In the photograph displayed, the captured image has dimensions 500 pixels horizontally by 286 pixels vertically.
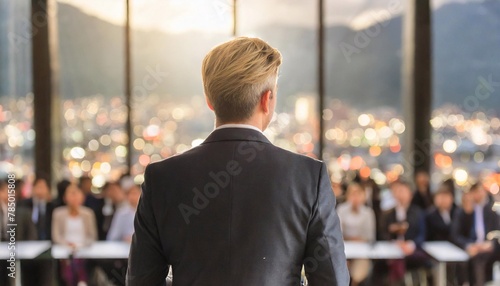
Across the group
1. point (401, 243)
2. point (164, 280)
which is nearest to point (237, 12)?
point (401, 243)

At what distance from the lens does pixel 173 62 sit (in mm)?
6844

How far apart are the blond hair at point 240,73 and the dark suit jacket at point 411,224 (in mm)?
3880

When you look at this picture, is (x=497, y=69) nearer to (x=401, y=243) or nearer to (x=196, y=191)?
(x=401, y=243)

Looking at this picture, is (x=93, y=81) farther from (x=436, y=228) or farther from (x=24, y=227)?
(x=436, y=228)

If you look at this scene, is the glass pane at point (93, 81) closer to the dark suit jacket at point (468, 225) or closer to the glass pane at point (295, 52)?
the glass pane at point (295, 52)

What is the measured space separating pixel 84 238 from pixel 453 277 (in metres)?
2.59

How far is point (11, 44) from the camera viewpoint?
6.16 meters

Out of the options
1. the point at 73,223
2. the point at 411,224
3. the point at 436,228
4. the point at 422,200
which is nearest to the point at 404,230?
the point at 411,224

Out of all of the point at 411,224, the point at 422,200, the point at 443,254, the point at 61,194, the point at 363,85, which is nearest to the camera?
the point at 443,254

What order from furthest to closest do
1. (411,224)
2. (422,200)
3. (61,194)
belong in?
(422,200) → (61,194) → (411,224)

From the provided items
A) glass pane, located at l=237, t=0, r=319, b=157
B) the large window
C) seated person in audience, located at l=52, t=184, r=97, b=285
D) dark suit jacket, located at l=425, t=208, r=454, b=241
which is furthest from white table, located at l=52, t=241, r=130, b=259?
glass pane, located at l=237, t=0, r=319, b=157

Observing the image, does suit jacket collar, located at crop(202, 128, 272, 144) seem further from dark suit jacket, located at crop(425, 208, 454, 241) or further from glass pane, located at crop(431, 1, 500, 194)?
glass pane, located at crop(431, 1, 500, 194)

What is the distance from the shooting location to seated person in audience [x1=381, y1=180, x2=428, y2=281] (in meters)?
4.62

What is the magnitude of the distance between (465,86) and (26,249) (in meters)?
4.38
